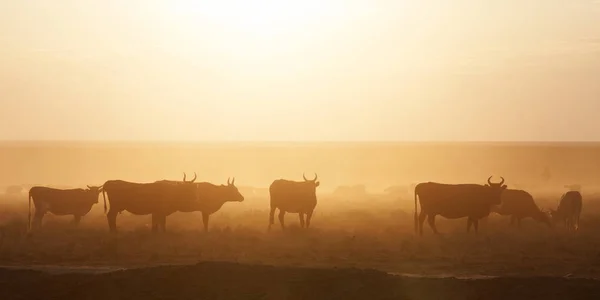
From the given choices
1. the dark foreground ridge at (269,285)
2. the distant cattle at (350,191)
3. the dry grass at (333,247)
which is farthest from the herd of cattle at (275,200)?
the distant cattle at (350,191)

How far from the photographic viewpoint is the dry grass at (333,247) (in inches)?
819

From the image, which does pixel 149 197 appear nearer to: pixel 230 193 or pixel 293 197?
pixel 230 193

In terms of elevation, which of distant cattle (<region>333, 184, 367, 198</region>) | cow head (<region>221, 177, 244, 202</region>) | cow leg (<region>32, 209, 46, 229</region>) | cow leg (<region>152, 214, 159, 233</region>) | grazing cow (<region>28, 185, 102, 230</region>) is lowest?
distant cattle (<region>333, 184, 367, 198</region>)

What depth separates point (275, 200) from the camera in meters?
29.7

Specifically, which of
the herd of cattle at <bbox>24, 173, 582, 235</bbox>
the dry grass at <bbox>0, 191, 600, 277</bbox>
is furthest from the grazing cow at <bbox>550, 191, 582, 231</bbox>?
the dry grass at <bbox>0, 191, 600, 277</bbox>

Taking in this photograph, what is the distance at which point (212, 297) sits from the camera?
53.5 feet

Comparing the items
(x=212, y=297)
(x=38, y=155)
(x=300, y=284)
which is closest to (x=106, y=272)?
(x=212, y=297)

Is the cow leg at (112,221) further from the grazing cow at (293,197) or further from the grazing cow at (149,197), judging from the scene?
the grazing cow at (293,197)

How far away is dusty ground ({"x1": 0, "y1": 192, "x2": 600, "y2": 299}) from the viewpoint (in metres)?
16.6

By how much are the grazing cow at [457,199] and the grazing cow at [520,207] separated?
48.0 inches

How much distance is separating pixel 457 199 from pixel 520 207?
8.50 feet

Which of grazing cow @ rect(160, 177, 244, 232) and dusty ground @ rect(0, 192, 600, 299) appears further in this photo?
grazing cow @ rect(160, 177, 244, 232)

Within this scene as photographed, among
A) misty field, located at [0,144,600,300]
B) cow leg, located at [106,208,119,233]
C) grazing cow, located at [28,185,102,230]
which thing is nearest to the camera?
misty field, located at [0,144,600,300]

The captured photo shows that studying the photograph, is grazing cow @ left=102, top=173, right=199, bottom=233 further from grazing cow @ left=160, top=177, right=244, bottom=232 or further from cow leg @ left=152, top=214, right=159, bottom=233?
grazing cow @ left=160, top=177, right=244, bottom=232
